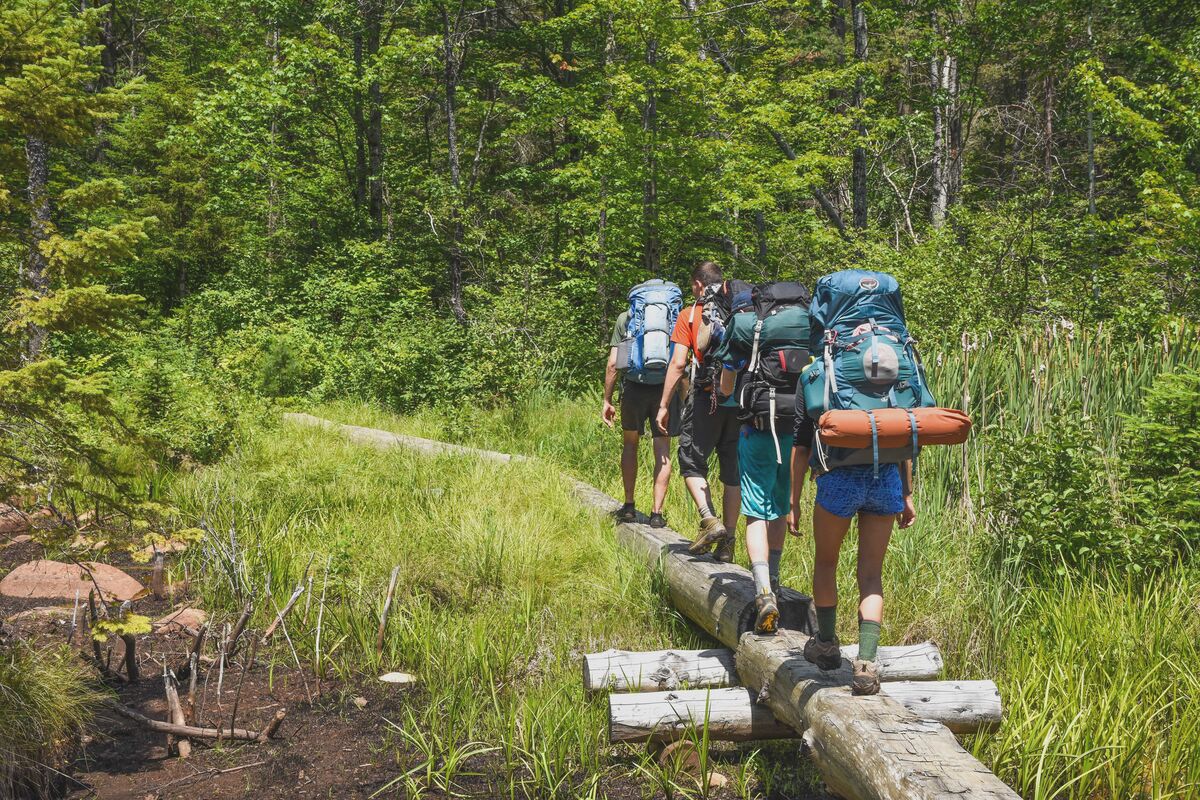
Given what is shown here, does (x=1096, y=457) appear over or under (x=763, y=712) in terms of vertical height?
over

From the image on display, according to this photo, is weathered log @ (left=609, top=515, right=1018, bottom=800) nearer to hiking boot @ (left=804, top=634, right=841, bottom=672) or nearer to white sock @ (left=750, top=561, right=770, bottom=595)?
hiking boot @ (left=804, top=634, right=841, bottom=672)

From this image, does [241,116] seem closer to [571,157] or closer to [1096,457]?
[571,157]

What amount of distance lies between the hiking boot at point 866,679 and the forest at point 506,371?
638 millimetres

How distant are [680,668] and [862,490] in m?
1.49

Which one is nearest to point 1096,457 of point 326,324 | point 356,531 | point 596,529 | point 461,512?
point 596,529

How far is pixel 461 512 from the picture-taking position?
642 cm

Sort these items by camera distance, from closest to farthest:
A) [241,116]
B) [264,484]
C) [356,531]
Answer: [356,531] → [264,484] → [241,116]

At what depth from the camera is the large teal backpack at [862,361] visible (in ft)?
11.3

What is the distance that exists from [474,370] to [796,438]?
8803 millimetres

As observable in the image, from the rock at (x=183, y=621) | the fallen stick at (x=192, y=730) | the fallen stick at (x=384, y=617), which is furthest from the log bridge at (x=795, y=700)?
the rock at (x=183, y=621)

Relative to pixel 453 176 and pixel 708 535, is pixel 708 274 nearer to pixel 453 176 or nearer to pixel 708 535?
pixel 708 535

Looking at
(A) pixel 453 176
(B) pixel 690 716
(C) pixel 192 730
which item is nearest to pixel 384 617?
(C) pixel 192 730

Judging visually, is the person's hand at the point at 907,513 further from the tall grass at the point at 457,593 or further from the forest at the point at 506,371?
the tall grass at the point at 457,593

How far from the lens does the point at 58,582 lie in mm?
6000
